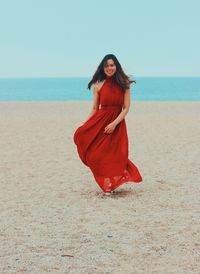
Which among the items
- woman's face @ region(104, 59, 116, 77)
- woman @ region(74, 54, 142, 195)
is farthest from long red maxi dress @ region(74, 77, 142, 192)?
woman's face @ region(104, 59, 116, 77)

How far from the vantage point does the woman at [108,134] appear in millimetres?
7812

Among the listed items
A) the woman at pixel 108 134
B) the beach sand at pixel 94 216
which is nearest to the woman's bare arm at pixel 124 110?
the woman at pixel 108 134

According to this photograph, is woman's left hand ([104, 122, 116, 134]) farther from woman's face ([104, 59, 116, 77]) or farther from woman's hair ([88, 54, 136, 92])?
woman's face ([104, 59, 116, 77])

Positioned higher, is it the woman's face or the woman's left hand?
the woman's face

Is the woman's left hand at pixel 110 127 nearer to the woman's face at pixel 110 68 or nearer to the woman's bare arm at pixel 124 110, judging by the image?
the woman's bare arm at pixel 124 110

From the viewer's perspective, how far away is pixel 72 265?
5121 mm

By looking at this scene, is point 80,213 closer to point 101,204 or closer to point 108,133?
point 101,204

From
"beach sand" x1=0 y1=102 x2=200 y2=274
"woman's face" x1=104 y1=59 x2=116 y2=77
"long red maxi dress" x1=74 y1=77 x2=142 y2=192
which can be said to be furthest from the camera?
"long red maxi dress" x1=74 y1=77 x2=142 y2=192

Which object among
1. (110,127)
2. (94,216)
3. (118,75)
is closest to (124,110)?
(110,127)

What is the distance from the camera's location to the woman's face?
7.75m

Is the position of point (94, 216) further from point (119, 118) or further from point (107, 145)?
point (119, 118)

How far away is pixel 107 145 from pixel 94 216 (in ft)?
4.21

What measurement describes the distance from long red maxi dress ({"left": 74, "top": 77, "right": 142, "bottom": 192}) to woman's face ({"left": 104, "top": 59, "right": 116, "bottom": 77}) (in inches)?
4.2

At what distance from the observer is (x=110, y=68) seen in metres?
7.74
